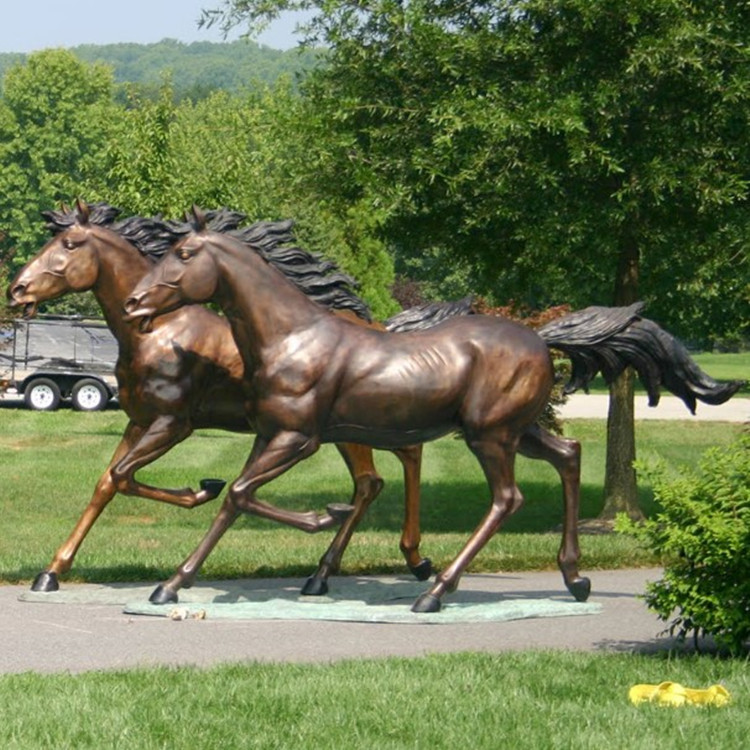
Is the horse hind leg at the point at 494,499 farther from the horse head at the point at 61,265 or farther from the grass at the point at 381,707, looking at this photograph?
the horse head at the point at 61,265

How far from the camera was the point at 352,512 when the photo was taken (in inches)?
437

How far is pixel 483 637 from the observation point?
9453 mm

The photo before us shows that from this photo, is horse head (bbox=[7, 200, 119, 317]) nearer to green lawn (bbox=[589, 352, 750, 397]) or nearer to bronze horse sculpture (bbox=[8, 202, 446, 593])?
bronze horse sculpture (bbox=[8, 202, 446, 593])

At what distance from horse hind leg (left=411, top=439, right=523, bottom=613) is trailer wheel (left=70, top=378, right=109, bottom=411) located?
24631 millimetres

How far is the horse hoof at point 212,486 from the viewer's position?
423 inches

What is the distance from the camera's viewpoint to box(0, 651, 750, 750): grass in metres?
6.66

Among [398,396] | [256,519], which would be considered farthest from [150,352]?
[256,519]

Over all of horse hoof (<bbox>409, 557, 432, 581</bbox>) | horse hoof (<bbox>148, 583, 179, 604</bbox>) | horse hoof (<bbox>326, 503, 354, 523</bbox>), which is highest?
horse hoof (<bbox>326, 503, 354, 523</bbox>)

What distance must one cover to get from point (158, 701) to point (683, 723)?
2239mm

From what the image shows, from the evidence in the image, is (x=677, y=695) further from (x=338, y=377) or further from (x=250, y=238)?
(x=250, y=238)

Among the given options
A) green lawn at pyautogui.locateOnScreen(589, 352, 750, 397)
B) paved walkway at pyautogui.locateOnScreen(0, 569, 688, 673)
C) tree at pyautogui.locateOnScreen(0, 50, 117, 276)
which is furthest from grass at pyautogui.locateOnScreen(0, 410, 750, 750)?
tree at pyautogui.locateOnScreen(0, 50, 117, 276)

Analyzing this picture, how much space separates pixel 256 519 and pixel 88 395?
663 inches

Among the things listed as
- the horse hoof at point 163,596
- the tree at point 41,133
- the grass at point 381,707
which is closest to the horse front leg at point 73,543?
the horse hoof at point 163,596

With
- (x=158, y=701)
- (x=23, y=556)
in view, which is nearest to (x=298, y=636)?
(x=158, y=701)
